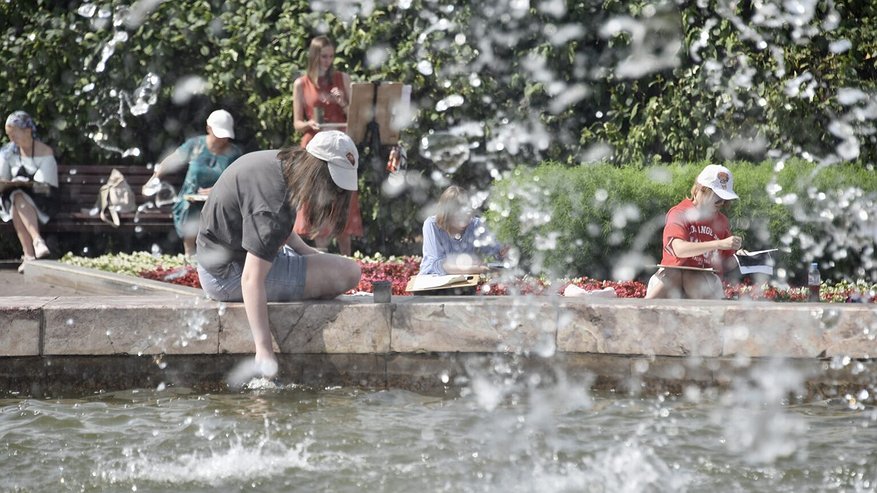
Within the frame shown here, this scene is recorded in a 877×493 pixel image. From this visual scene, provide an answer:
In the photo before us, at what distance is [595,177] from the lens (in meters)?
9.02

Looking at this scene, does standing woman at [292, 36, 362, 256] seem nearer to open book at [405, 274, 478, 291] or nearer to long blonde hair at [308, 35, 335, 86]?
long blonde hair at [308, 35, 335, 86]

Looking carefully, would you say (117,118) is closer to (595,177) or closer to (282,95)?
(282,95)

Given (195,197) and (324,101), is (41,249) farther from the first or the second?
(324,101)

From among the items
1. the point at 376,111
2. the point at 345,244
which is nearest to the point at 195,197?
the point at 345,244

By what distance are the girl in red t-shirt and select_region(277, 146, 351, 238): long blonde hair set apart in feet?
6.45

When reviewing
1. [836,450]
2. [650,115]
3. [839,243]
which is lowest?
[836,450]

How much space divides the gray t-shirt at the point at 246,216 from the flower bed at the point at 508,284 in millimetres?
2022

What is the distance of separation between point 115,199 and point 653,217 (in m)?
4.84

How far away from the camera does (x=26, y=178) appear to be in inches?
418

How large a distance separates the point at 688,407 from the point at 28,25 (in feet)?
28.0

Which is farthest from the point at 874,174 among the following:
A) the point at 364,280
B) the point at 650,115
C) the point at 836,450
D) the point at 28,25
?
the point at 28,25

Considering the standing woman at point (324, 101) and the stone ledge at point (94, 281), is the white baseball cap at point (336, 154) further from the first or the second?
the standing woman at point (324, 101)

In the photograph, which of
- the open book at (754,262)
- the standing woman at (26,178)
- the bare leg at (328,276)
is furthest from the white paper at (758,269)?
the standing woman at (26,178)

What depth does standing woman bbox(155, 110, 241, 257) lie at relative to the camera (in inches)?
379
